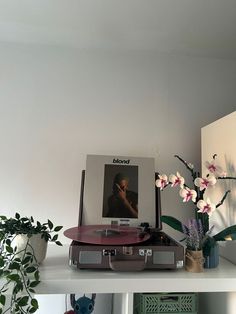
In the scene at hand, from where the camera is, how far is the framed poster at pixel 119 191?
111cm

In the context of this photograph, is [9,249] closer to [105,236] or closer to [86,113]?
[105,236]

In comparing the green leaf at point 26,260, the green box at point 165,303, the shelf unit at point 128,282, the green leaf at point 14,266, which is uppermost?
the green leaf at point 26,260

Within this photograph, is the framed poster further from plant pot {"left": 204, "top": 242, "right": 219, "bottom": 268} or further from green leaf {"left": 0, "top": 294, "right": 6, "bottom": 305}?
green leaf {"left": 0, "top": 294, "right": 6, "bottom": 305}

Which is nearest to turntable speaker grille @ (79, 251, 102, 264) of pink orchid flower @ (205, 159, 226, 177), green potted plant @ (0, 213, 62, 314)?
green potted plant @ (0, 213, 62, 314)

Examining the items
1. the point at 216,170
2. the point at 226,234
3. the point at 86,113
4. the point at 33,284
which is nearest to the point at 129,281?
the point at 33,284

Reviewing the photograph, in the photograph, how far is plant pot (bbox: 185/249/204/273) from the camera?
0.81 metres

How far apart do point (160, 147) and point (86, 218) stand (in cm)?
59

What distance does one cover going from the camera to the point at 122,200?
1.15 m

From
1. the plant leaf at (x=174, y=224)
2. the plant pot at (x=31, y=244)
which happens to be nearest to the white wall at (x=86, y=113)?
the plant leaf at (x=174, y=224)

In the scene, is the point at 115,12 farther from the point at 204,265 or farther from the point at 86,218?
the point at 204,265

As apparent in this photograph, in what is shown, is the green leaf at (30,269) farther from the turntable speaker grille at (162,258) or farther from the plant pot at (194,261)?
the plant pot at (194,261)

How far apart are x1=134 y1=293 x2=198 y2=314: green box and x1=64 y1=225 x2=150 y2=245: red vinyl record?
23cm

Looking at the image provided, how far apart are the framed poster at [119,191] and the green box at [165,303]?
0.28 m

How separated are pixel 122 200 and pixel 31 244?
18.5 inches
